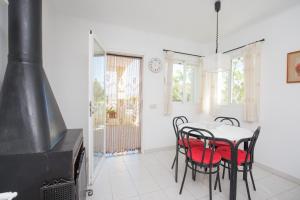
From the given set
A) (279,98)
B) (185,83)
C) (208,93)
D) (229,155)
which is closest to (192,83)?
(185,83)

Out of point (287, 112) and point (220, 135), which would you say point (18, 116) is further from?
point (287, 112)

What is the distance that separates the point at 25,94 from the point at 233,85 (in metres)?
3.50

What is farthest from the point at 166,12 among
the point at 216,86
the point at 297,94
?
the point at 297,94

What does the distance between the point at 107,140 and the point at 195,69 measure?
2802 millimetres

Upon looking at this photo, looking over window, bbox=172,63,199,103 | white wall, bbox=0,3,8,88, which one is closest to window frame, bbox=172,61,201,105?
window, bbox=172,63,199,103

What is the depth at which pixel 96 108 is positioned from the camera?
2240 millimetres

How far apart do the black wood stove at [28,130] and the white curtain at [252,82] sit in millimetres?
2877

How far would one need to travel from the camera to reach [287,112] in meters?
2.20

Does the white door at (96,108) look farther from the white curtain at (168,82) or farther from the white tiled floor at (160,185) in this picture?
the white curtain at (168,82)

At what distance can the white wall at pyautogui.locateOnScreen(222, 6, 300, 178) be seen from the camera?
213cm

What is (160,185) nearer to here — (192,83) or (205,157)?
(205,157)

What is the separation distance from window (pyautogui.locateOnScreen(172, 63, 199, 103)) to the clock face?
0.48 meters

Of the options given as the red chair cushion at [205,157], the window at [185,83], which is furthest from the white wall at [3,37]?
the window at [185,83]

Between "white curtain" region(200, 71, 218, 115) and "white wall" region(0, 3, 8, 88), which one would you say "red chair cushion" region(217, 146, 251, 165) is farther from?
"white wall" region(0, 3, 8, 88)
